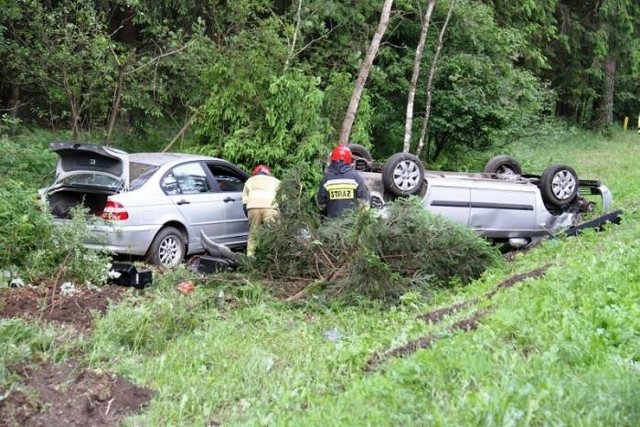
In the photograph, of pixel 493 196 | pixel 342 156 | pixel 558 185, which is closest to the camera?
pixel 342 156

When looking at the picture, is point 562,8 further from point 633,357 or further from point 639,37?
point 633,357

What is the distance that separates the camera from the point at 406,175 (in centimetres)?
1048

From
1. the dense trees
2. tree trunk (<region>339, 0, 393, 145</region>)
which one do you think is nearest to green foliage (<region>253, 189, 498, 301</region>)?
the dense trees

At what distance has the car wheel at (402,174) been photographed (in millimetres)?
10391

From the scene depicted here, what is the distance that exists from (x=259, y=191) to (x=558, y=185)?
481 centimetres

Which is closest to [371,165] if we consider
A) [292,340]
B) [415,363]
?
[292,340]

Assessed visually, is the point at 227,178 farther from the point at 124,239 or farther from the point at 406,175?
the point at 406,175

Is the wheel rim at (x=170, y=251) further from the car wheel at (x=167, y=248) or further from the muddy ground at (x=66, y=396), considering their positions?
the muddy ground at (x=66, y=396)

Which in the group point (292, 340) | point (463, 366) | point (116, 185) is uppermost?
point (116, 185)

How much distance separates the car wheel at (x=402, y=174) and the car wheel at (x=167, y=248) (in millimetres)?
3071

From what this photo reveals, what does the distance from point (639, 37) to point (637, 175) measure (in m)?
18.5

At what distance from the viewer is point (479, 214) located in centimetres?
1086

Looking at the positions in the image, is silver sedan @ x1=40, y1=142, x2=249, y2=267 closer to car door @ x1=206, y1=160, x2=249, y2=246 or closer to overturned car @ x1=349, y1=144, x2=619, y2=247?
car door @ x1=206, y1=160, x2=249, y2=246

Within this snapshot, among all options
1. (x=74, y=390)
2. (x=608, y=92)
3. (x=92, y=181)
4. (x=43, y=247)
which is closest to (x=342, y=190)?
(x=92, y=181)
